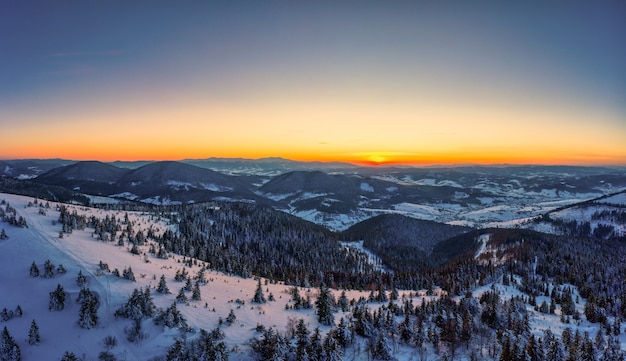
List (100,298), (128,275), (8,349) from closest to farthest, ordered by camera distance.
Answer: (8,349), (100,298), (128,275)

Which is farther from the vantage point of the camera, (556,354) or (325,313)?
(325,313)

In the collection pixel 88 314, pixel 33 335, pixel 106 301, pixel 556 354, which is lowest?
pixel 556 354

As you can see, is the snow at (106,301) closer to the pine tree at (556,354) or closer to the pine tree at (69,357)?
the pine tree at (69,357)

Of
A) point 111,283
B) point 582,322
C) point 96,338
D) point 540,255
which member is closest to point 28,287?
point 111,283

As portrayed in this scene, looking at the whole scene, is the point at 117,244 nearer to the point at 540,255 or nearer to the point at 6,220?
the point at 6,220

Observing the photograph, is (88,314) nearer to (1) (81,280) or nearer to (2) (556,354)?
(1) (81,280)

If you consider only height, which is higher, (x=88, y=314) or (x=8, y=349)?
(x=88, y=314)

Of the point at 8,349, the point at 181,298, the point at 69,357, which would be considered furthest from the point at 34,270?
the point at 181,298
